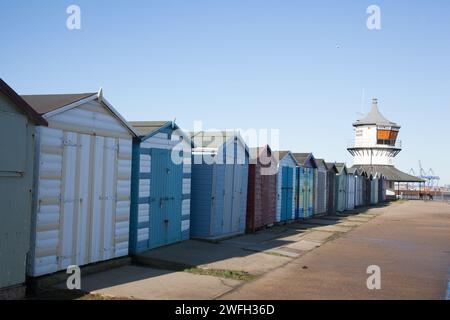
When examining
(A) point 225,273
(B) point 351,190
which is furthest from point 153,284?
(B) point 351,190

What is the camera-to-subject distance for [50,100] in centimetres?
905

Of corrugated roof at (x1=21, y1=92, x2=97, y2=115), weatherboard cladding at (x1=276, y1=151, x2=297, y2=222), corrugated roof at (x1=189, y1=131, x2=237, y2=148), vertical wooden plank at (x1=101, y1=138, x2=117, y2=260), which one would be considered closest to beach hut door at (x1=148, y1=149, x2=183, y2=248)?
vertical wooden plank at (x1=101, y1=138, x2=117, y2=260)

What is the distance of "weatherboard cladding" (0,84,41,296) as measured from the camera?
7031 mm

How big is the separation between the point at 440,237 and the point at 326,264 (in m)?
9.04

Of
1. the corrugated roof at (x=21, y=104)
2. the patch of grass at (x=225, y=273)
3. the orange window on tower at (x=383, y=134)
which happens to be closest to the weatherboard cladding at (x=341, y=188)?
the patch of grass at (x=225, y=273)

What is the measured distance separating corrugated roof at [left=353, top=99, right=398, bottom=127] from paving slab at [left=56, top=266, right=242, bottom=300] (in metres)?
53.5

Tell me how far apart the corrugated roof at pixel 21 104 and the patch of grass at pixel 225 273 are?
4253 mm

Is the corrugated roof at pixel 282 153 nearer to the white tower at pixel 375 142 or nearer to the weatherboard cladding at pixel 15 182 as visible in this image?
the weatherboard cladding at pixel 15 182

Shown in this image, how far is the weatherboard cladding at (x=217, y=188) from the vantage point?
13.8 metres

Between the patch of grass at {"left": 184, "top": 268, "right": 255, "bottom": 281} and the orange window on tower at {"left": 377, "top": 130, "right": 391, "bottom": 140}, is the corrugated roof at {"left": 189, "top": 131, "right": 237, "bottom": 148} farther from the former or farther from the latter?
the orange window on tower at {"left": 377, "top": 130, "right": 391, "bottom": 140}

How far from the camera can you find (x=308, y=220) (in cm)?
2406
